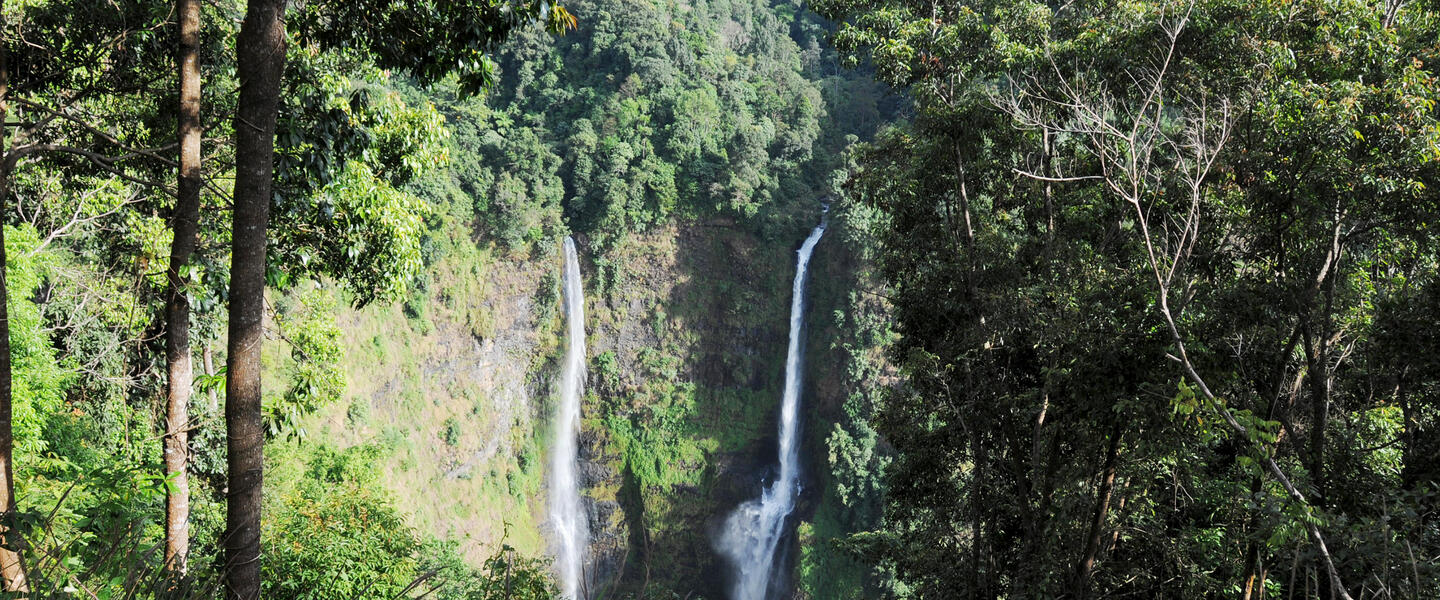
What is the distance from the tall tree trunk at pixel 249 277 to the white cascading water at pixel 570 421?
25.1 metres

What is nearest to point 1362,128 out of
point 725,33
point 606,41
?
point 606,41

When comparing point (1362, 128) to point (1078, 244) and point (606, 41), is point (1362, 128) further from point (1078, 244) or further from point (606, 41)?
point (606, 41)

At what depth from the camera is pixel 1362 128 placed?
5.06m

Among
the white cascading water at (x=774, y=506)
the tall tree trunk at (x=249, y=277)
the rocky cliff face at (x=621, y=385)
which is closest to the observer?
the tall tree trunk at (x=249, y=277)

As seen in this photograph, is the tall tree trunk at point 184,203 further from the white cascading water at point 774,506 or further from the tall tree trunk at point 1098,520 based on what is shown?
the white cascading water at point 774,506

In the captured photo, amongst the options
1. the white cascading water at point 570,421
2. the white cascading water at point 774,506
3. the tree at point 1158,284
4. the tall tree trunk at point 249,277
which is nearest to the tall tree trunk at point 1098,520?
the tree at point 1158,284

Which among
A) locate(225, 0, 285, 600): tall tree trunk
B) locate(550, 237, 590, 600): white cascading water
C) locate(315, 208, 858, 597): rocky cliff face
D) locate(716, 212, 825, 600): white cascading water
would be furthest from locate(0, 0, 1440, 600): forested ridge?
locate(716, 212, 825, 600): white cascading water

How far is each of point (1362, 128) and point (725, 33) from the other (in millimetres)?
31984

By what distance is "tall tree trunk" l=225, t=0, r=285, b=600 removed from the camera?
10.9ft

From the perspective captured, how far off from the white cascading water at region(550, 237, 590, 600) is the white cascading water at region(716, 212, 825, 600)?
209 inches

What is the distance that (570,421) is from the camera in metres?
28.8

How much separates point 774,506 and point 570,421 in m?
7.92

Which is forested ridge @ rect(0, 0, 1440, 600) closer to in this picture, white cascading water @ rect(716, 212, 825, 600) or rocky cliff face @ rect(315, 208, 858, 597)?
rocky cliff face @ rect(315, 208, 858, 597)

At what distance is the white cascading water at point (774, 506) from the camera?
2664cm
